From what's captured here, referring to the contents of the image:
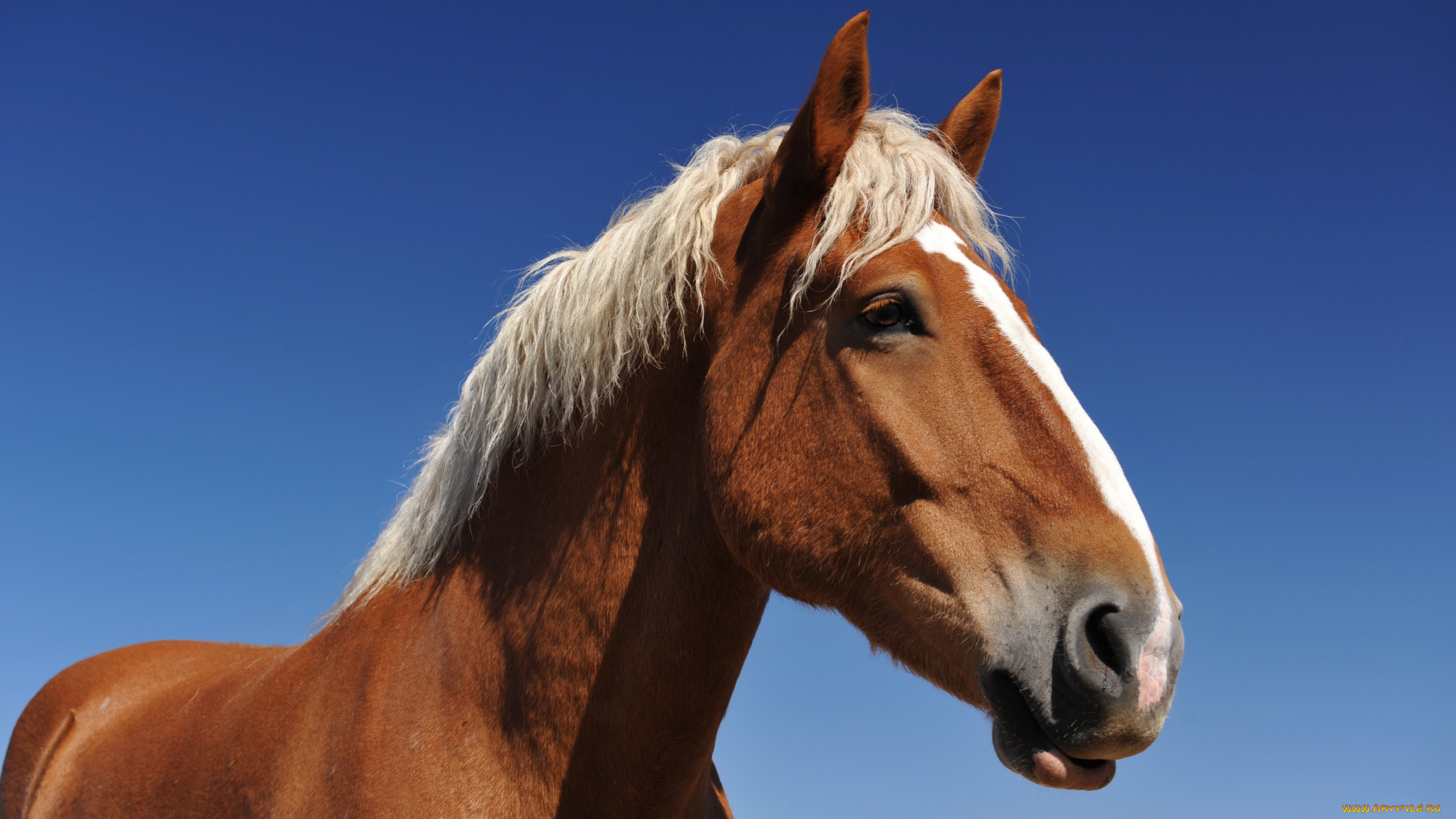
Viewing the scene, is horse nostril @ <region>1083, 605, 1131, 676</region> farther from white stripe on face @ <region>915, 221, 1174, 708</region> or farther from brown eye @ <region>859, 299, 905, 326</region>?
brown eye @ <region>859, 299, 905, 326</region>

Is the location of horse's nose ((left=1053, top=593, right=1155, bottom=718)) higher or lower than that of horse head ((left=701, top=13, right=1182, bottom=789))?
lower

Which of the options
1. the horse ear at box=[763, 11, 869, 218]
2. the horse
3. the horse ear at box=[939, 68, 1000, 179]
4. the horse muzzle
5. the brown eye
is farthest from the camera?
the horse ear at box=[939, 68, 1000, 179]

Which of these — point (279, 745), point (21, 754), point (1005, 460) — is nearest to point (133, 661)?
point (21, 754)

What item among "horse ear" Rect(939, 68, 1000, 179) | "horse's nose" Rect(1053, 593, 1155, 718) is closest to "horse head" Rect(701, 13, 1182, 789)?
"horse's nose" Rect(1053, 593, 1155, 718)

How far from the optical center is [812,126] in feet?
7.73

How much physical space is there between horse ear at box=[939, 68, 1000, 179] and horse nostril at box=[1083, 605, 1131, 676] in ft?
6.01

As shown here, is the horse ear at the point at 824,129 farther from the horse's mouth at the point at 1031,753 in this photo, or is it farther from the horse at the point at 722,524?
the horse's mouth at the point at 1031,753

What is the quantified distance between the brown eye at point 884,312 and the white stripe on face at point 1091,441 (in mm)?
195

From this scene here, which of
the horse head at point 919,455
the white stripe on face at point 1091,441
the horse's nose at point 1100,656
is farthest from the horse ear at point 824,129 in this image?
the horse's nose at point 1100,656

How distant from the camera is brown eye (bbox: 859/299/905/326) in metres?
2.20

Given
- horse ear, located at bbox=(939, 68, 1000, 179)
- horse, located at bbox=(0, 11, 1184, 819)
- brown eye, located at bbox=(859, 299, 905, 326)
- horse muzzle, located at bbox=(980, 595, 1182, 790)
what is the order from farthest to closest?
horse ear, located at bbox=(939, 68, 1000, 179) → brown eye, located at bbox=(859, 299, 905, 326) → horse, located at bbox=(0, 11, 1184, 819) → horse muzzle, located at bbox=(980, 595, 1182, 790)

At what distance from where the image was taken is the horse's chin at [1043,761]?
5.66 feet

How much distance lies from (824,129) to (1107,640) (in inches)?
59.7

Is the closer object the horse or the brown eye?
the horse
